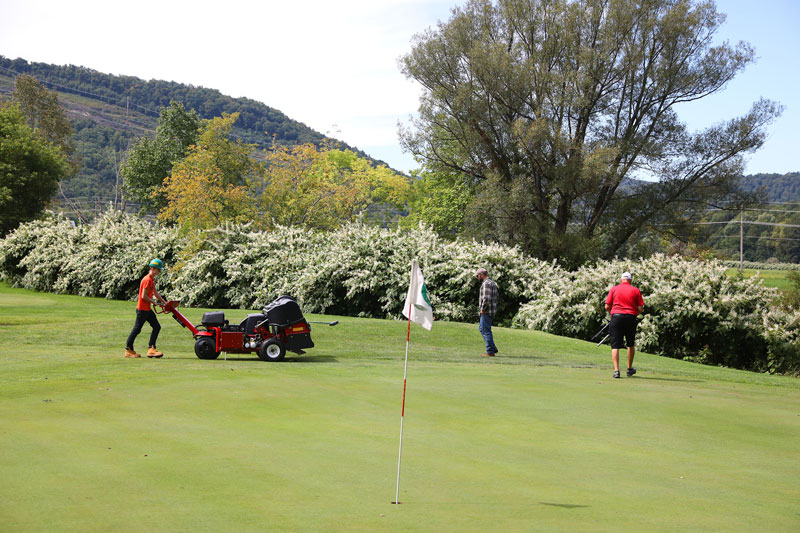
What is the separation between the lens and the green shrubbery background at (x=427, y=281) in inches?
945

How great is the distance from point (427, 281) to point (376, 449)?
21.8m

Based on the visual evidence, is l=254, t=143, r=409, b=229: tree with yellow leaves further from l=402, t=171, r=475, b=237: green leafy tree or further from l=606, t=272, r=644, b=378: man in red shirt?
l=606, t=272, r=644, b=378: man in red shirt

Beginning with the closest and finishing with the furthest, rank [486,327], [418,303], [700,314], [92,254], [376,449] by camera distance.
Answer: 1. [418,303]
2. [376,449]
3. [486,327]
4. [700,314]
5. [92,254]

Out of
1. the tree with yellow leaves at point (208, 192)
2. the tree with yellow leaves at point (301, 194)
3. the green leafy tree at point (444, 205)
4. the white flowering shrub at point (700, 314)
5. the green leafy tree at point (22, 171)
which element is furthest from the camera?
the green leafy tree at point (444, 205)

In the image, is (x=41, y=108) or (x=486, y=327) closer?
(x=486, y=327)

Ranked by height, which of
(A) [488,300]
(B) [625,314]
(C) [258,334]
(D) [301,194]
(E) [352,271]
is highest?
(D) [301,194]

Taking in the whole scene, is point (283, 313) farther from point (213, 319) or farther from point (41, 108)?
point (41, 108)

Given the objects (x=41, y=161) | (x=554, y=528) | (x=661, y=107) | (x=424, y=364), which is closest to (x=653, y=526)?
(x=554, y=528)

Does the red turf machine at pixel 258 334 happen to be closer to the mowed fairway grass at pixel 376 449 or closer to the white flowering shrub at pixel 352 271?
the mowed fairway grass at pixel 376 449

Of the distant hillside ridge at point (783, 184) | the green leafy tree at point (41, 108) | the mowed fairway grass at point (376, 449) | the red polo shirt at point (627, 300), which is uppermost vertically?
the distant hillside ridge at point (783, 184)

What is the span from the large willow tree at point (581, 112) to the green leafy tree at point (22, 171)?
3701 cm

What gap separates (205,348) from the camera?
52.4ft

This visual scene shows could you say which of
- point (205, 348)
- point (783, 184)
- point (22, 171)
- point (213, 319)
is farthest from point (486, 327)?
point (783, 184)

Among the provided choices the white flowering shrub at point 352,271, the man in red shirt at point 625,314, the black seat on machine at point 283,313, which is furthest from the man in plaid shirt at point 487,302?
the white flowering shrub at point 352,271
